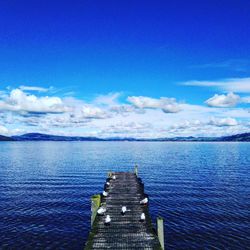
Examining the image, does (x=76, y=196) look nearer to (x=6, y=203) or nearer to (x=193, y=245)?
(x=6, y=203)

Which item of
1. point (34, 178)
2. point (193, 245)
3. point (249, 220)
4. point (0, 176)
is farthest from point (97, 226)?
point (0, 176)

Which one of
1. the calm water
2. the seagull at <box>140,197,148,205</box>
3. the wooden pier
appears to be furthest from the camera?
the seagull at <box>140,197,148,205</box>

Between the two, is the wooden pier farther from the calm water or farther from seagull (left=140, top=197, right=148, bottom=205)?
the calm water

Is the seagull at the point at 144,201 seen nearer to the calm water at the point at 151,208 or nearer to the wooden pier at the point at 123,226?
the wooden pier at the point at 123,226

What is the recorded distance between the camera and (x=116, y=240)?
87.2ft

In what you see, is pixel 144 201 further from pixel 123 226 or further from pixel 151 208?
pixel 151 208

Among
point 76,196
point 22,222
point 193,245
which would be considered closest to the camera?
point 193,245

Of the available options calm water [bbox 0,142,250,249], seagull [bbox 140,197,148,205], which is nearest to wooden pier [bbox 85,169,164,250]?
seagull [bbox 140,197,148,205]

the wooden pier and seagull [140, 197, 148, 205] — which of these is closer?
the wooden pier

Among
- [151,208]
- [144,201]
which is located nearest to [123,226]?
[144,201]

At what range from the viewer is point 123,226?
1185 inches

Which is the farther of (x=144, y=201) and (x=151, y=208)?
(x=151, y=208)

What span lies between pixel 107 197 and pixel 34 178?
39.6 meters

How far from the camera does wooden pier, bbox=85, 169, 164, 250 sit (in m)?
25.8
